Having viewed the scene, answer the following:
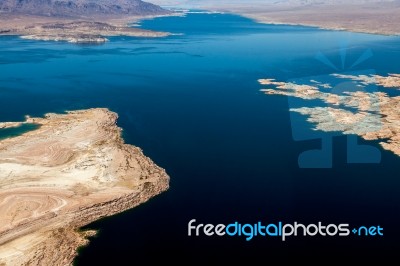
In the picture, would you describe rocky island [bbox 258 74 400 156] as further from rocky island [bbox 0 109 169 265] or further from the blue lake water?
rocky island [bbox 0 109 169 265]

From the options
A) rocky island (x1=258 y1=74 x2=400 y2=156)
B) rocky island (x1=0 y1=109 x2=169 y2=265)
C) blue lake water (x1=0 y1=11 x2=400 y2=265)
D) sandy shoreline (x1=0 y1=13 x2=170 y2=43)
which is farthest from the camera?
sandy shoreline (x1=0 y1=13 x2=170 y2=43)

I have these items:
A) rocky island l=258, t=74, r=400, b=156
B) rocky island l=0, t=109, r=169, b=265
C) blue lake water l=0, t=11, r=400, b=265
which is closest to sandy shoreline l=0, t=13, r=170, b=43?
blue lake water l=0, t=11, r=400, b=265

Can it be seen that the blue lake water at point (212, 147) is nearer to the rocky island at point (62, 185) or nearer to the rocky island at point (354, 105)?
the rocky island at point (62, 185)

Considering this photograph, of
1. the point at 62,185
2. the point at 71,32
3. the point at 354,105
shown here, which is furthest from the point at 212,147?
the point at 71,32

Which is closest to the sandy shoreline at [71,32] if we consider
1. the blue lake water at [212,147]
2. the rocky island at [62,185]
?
the blue lake water at [212,147]

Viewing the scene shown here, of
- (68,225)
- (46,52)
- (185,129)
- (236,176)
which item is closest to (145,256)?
(68,225)
